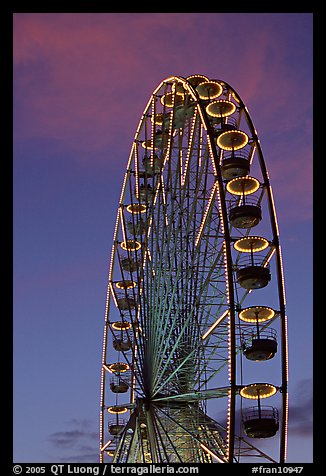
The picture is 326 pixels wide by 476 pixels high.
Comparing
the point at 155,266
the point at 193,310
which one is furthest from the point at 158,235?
the point at 193,310

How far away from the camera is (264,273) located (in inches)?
931

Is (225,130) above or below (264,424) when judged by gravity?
above

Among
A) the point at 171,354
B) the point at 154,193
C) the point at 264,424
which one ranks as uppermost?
the point at 154,193

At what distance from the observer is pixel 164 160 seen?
3034 cm

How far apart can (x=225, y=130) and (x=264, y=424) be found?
955cm

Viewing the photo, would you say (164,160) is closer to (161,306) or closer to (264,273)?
(161,306)

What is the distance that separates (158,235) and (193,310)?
3.65 metres
